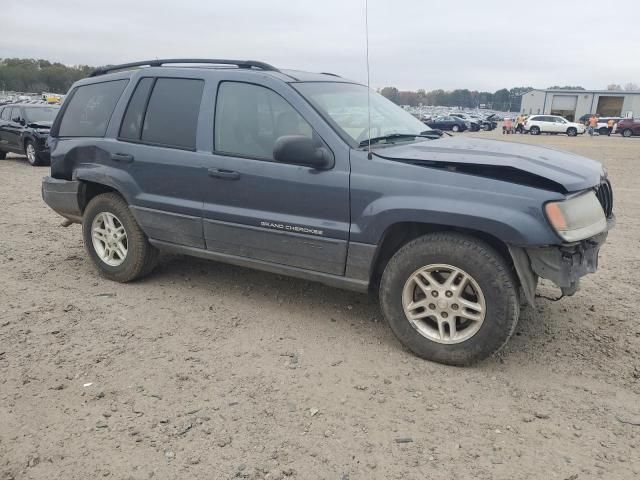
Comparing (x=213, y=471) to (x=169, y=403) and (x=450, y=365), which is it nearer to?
(x=169, y=403)

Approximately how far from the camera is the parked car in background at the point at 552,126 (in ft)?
131

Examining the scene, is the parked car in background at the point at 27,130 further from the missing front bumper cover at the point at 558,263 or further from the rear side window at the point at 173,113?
the missing front bumper cover at the point at 558,263

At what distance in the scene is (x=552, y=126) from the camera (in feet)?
133

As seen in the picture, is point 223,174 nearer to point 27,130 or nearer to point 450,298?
point 450,298

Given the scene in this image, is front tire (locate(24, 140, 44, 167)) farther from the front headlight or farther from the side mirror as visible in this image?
the front headlight

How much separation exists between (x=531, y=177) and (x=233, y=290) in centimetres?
269

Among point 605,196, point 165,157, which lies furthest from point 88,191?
point 605,196

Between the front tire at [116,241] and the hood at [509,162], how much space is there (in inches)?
93.7

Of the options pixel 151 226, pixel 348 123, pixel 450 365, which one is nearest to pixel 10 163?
pixel 151 226

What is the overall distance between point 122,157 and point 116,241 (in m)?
0.80

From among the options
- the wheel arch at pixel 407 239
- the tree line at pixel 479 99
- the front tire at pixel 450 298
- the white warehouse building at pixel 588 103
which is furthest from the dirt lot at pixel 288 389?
the tree line at pixel 479 99

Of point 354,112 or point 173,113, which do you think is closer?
point 354,112

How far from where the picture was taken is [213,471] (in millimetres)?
2406

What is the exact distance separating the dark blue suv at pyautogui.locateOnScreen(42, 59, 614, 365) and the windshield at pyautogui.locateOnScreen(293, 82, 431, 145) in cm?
2
